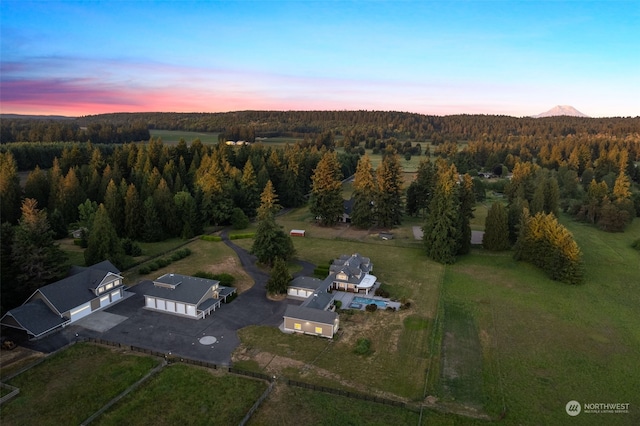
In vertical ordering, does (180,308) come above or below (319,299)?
below

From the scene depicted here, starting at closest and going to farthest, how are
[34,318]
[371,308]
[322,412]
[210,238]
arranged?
[322,412], [34,318], [371,308], [210,238]

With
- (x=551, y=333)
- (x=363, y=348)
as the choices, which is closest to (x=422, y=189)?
(x=551, y=333)

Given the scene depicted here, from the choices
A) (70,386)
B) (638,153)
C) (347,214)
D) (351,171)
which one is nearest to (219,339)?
(70,386)

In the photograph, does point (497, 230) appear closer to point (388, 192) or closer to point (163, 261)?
point (388, 192)

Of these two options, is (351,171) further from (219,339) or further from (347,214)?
(219,339)

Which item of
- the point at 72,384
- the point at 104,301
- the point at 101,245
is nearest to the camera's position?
the point at 72,384

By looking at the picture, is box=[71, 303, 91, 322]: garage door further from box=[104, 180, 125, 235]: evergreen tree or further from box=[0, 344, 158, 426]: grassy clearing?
box=[104, 180, 125, 235]: evergreen tree
